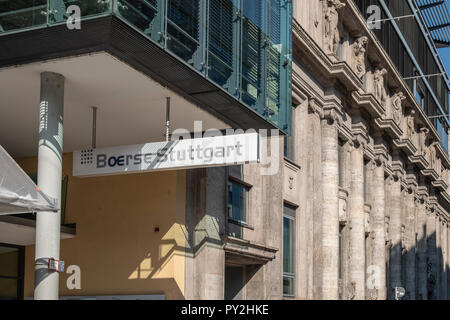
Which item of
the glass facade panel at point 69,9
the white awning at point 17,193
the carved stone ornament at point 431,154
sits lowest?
the white awning at point 17,193

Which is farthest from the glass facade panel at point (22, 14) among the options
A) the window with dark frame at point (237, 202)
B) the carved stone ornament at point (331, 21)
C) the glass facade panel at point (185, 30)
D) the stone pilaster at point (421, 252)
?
the stone pilaster at point (421, 252)

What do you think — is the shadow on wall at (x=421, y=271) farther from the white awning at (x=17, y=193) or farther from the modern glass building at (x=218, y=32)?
the white awning at (x=17, y=193)

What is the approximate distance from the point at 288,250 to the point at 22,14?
653 inches

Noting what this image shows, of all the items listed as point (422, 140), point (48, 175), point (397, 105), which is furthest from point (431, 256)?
point (48, 175)

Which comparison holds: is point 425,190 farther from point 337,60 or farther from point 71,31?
point 71,31

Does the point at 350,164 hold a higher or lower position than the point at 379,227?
higher

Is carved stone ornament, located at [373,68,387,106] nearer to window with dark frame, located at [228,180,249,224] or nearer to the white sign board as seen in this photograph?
window with dark frame, located at [228,180,249,224]

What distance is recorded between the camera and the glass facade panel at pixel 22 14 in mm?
13186

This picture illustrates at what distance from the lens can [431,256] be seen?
54500 millimetres

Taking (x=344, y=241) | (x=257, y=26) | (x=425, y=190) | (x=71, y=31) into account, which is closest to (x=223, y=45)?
(x=257, y=26)

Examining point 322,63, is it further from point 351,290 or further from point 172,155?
point 172,155

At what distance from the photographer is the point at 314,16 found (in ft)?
102

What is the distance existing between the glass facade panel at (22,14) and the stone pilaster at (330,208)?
18.6 metres
